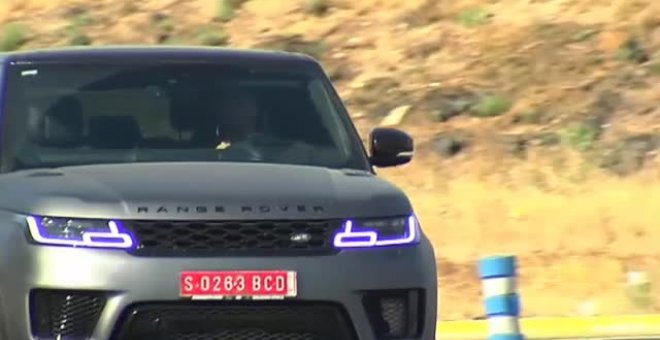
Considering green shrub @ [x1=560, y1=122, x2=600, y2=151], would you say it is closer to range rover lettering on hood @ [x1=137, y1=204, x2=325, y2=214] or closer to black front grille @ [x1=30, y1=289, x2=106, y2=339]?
range rover lettering on hood @ [x1=137, y1=204, x2=325, y2=214]

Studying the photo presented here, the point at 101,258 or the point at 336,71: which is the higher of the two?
the point at 101,258

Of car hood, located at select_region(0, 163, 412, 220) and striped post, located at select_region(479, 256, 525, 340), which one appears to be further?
striped post, located at select_region(479, 256, 525, 340)

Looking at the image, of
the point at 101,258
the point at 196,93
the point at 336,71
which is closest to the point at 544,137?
the point at 336,71

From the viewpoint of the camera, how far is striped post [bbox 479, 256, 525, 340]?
25.8 feet

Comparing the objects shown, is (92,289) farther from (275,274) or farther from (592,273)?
(592,273)

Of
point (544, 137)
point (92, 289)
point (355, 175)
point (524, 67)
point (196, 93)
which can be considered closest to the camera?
point (92, 289)

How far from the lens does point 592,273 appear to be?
48.0ft

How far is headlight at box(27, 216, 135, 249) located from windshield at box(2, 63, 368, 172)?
0.77m

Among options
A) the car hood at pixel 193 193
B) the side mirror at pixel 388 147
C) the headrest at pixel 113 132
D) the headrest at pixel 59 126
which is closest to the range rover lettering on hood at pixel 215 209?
the car hood at pixel 193 193

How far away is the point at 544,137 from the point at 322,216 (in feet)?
A: 59.4

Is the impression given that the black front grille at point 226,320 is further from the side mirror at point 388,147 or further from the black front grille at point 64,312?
the side mirror at point 388,147

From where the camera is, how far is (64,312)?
6.64 m

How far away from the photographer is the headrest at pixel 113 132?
7668 millimetres

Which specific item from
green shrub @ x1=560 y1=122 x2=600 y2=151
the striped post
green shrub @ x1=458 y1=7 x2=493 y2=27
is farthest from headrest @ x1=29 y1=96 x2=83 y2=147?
green shrub @ x1=458 y1=7 x2=493 y2=27
